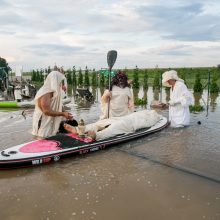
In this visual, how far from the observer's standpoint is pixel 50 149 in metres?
5.41

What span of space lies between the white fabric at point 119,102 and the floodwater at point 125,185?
3.99ft

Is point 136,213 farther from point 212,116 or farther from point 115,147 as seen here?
point 212,116

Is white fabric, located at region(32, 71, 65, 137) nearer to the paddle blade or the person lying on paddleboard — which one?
the person lying on paddleboard

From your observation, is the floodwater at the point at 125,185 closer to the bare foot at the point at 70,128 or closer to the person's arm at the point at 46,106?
the bare foot at the point at 70,128

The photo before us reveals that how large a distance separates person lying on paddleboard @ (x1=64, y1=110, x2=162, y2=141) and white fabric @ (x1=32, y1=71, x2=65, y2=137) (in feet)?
1.06

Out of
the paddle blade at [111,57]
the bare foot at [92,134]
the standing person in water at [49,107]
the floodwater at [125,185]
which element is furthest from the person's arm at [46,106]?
the paddle blade at [111,57]

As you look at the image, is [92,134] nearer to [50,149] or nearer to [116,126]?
[116,126]

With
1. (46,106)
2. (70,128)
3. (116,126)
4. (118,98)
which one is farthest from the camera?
(118,98)

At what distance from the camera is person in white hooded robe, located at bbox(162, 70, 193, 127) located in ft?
26.1

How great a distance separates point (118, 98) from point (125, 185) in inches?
141

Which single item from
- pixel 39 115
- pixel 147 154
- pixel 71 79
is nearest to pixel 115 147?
pixel 147 154

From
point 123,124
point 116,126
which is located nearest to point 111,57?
point 123,124

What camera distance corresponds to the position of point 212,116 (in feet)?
33.3

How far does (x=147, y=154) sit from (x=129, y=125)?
108 centimetres
